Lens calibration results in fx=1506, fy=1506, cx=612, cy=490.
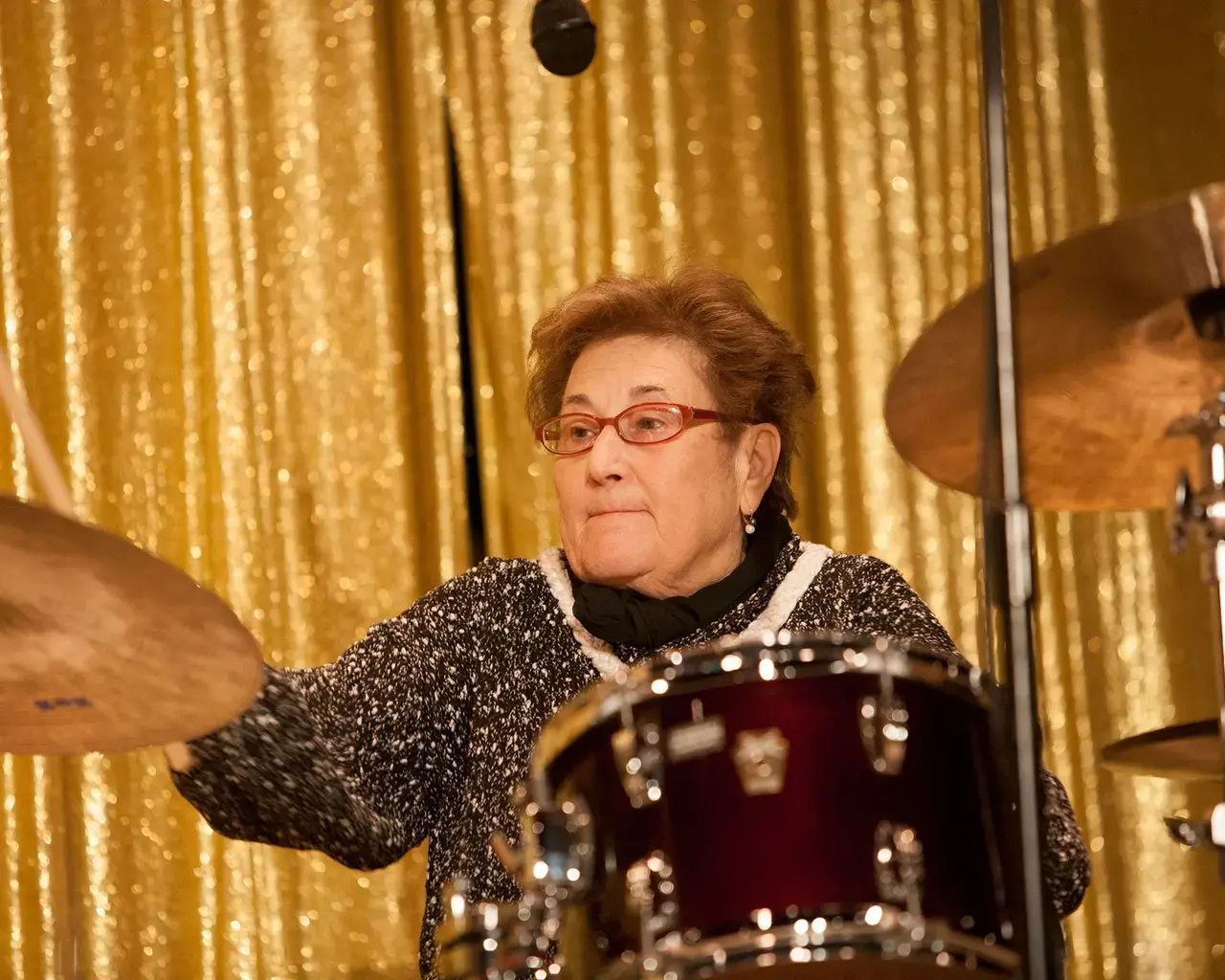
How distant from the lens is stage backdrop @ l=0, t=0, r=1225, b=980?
92.5 inches

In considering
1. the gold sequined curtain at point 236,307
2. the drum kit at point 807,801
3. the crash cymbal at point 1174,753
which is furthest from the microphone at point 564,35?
the gold sequined curtain at point 236,307

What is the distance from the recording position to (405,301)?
2.44 meters

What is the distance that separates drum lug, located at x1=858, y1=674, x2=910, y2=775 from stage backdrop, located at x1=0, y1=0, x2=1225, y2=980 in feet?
4.12

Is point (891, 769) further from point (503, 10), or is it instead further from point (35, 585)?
point (503, 10)

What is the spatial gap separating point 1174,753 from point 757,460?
66 cm

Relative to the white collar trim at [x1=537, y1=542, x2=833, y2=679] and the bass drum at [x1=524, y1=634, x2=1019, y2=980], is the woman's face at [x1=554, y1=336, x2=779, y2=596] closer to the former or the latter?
the white collar trim at [x1=537, y1=542, x2=833, y2=679]

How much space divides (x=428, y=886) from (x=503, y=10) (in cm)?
141

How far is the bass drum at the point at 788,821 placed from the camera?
1139mm

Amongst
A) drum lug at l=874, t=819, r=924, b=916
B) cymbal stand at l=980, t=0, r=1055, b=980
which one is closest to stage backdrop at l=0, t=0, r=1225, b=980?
drum lug at l=874, t=819, r=924, b=916

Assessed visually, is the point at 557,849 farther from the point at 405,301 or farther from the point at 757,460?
the point at 405,301

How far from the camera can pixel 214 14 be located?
2.39 meters

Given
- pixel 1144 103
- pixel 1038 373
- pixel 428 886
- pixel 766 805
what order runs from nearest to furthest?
1. pixel 766 805
2. pixel 1038 373
3. pixel 428 886
4. pixel 1144 103

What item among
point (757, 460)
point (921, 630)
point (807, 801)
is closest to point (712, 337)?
point (757, 460)

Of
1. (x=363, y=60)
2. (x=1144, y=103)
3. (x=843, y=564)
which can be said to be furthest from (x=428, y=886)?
(x=1144, y=103)
